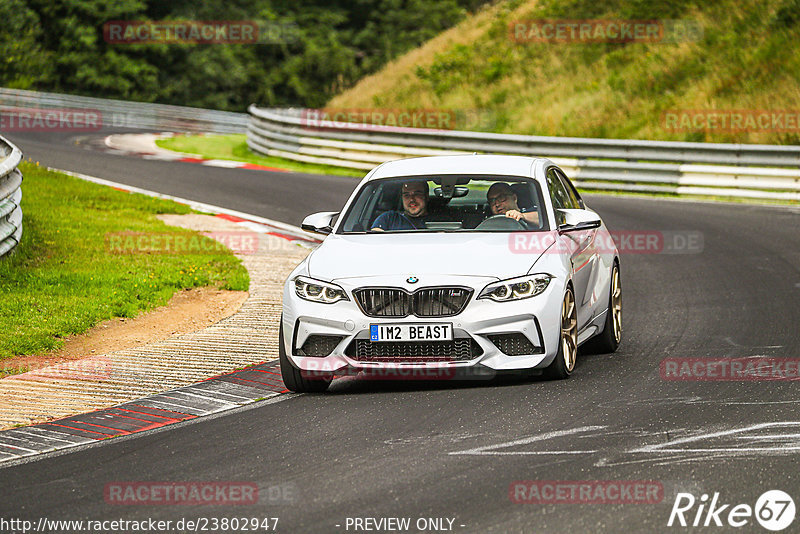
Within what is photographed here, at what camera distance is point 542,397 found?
804 centimetres

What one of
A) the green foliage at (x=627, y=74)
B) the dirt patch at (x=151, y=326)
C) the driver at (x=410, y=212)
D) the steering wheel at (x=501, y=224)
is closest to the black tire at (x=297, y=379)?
the driver at (x=410, y=212)

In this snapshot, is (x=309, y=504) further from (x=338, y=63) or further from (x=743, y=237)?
(x=338, y=63)

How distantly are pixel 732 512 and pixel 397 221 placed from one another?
4532mm

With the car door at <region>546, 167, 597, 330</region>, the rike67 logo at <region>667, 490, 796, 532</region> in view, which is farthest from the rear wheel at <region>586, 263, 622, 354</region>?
the rike67 logo at <region>667, 490, 796, 532</region>

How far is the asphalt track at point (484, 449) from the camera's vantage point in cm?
567

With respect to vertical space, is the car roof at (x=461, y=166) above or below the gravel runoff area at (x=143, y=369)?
above

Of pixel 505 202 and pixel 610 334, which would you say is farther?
pixel 610 334

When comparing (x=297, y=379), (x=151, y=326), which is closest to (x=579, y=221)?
(x=297, y=379)

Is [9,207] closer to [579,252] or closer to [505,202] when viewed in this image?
[505,202]

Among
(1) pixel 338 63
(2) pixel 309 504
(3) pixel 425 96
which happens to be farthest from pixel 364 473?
(1) pixel 338 63

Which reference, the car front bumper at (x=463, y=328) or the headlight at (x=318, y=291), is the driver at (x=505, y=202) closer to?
the car front bumper at (x=463, y=328)

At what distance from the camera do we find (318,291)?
845 cm

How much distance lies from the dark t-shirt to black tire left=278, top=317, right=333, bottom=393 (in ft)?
4.50

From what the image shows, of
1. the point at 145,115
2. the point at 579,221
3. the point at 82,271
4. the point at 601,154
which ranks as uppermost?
the point at 579,221
